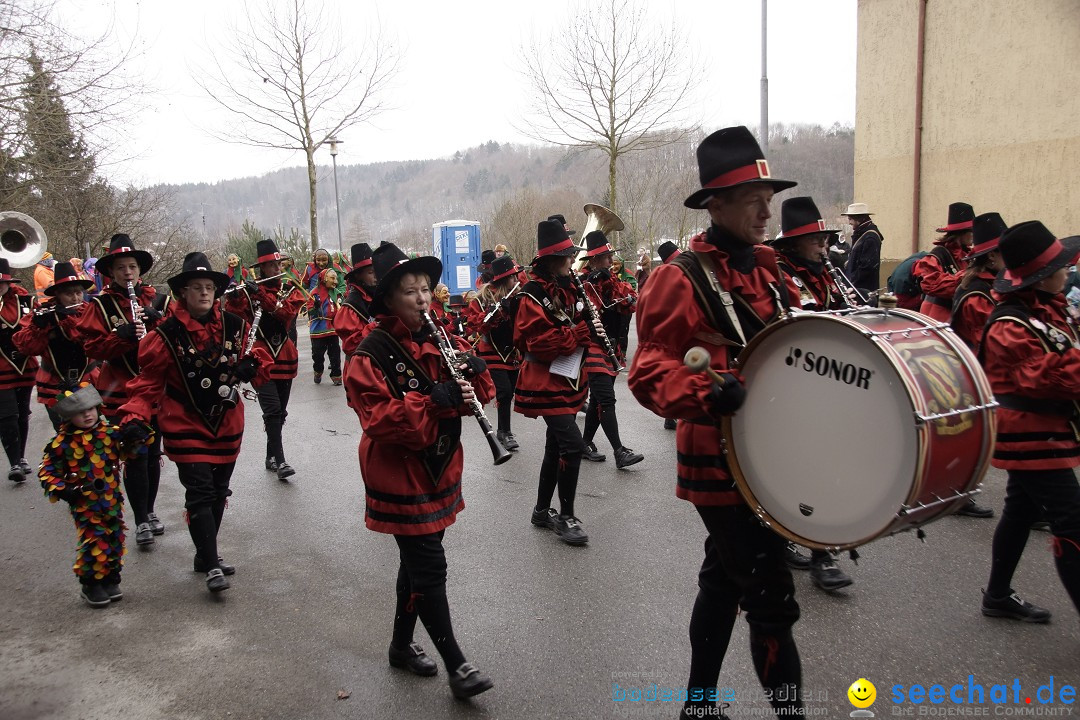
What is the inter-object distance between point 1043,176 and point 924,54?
327cm

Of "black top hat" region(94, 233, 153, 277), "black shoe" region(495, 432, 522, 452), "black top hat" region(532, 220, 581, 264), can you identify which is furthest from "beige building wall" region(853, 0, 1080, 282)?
"black top hat" region(94, 233, 153, 277)

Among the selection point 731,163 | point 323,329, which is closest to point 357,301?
point 731,163

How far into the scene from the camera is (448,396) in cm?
327

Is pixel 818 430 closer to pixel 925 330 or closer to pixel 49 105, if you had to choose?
pixel 925 330

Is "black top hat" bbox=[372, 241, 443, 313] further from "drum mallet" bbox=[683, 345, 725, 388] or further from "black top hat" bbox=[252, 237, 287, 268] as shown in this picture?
A: "black top hat" bbox=[252, 237, 287, 268]

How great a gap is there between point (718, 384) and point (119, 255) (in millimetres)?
5017

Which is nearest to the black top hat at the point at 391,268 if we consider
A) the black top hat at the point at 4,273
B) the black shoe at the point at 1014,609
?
the black shoe at the point at 1014,609

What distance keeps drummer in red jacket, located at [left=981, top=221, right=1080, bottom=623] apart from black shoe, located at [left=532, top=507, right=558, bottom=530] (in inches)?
111

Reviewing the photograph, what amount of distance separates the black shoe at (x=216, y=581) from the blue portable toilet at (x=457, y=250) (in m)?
19.8

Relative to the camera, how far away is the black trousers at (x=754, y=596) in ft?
8.84

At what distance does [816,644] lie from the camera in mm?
3766

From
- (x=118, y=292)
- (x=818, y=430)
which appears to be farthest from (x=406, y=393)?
(x=118, y=292)

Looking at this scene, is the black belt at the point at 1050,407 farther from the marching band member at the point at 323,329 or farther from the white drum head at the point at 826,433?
the marching band member at the point at 323,329

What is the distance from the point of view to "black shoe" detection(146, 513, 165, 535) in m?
5.75
